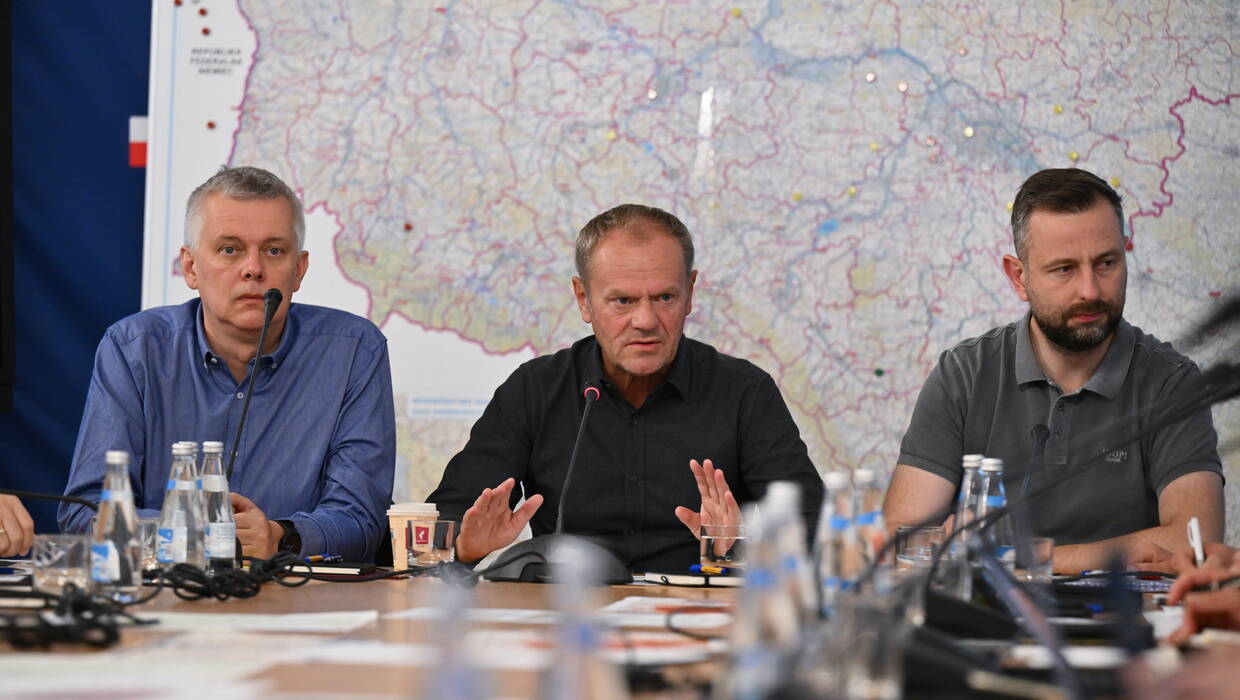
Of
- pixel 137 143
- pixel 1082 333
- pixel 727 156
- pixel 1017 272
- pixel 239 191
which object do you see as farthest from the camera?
pixel 137 143

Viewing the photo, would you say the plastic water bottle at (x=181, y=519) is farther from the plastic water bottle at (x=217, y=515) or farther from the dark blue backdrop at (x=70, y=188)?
the dark blue backdrop at (x=70, y=188)

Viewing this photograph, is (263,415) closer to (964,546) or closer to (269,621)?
Answer: (269,621)

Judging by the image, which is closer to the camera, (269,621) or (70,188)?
(269,621)

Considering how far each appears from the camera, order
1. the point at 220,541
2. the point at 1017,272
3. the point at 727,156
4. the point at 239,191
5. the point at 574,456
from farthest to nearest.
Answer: the point at 727,156 → the point at 1017,272 → the point at 239,191 → the point at 574,456 → the point at 220,541

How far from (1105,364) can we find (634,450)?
106 cm

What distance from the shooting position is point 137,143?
3619 mm

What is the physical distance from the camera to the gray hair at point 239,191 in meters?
2.78

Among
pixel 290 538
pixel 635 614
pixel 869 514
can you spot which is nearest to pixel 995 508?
pixel 869 514

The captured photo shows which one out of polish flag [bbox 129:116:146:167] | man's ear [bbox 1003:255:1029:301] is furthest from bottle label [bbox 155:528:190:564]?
polish flag [bbox 129:116:146:167]

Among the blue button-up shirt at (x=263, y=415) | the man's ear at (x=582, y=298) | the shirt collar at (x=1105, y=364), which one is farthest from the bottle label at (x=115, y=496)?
the shirt collar at (x=1105, y=364)

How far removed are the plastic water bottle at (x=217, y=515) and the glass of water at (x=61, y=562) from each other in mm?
289

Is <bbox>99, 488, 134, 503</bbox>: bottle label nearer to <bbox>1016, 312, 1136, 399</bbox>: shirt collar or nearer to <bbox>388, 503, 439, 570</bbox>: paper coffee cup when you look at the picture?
<bbox>388, 503, 439, 570</bbox>: paper coffee cup

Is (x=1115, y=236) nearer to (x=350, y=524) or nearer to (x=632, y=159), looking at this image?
(x=632, y=159)

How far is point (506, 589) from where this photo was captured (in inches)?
73.4
